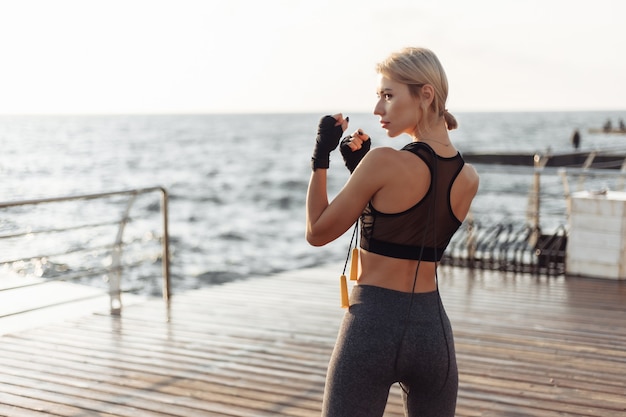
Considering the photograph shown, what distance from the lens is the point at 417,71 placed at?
6.96ft

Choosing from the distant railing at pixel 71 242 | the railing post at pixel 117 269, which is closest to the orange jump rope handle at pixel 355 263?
the distant railing at pixel 71 242

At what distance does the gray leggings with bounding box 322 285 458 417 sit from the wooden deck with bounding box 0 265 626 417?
2.06 metres

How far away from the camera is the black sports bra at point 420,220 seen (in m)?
2.14

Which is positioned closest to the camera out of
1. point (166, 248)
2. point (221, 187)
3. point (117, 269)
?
point (117, 269)

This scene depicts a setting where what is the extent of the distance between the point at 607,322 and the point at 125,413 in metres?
3.87

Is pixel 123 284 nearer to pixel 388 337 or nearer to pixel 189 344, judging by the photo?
pixel 189 344

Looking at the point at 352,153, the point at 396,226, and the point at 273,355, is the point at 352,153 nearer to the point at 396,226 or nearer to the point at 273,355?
the point at 396,226

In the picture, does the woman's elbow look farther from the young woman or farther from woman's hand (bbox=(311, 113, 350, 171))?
woman's hand (bbox=(311, 113, 350, 171))

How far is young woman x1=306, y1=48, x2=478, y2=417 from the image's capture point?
212 cm

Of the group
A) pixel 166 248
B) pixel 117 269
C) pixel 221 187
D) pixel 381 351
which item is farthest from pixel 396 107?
pixel 221 187

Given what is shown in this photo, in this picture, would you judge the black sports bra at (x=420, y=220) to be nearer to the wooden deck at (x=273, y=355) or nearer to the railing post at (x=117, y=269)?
the wooden deck at (x=273, y=355)

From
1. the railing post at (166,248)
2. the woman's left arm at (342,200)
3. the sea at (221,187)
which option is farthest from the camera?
the sea at (221,187)

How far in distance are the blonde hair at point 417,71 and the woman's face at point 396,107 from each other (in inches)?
0.6

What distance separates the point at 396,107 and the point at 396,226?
1.04 ft
